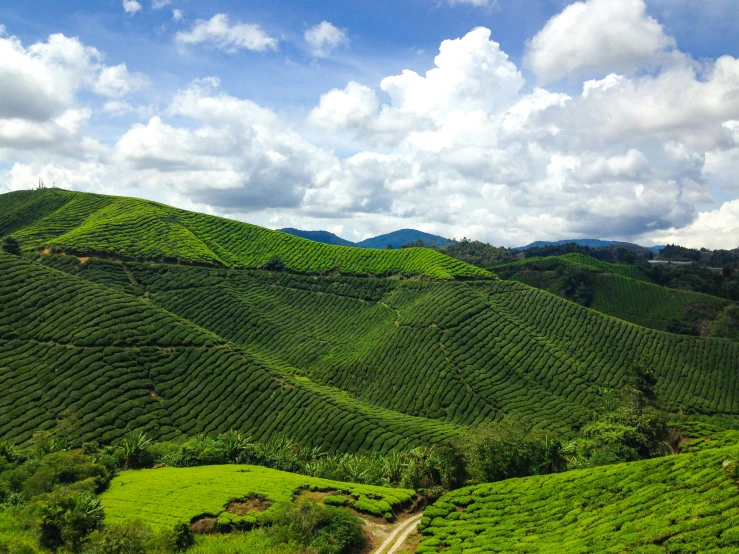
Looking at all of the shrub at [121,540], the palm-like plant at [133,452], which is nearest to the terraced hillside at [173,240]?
the palm-like plant at [133,452]

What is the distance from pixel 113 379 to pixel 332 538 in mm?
40796

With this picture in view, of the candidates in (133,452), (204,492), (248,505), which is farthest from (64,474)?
(248,505)

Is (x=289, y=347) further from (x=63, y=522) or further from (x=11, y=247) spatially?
(x=63, y=522)

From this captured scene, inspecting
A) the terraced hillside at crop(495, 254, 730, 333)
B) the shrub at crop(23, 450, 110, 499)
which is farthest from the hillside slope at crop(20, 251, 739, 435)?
the terraced hillside at crop(495, 254, 730, 333)

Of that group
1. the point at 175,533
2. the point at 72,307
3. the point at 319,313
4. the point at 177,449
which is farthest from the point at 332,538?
the point at 319,313

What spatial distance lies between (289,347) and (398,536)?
57655mm

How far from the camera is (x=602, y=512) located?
2811 cm

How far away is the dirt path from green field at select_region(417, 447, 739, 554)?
1379 millimetres

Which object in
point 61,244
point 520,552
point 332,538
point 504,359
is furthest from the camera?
point 61,244

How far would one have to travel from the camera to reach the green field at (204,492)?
3178 centimetres

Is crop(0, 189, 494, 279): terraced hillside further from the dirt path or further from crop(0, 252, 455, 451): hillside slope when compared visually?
the dirt path

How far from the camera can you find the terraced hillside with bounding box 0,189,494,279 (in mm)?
104438

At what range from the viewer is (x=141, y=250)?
104 meters

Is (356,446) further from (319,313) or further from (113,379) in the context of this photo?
(319,313)
